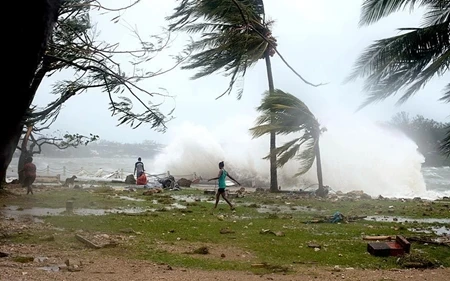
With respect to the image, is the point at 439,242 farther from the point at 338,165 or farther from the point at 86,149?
the point at 86,149

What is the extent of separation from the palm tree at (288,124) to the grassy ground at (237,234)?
17.3 feet

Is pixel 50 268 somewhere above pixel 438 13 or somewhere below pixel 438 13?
below

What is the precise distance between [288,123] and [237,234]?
10798 millimetres

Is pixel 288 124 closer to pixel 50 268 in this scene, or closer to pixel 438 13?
pixel 438 13

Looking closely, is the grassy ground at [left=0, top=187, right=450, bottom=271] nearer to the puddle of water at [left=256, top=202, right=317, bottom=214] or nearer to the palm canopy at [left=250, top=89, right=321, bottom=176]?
the puddle of water at [left=256, top=202, right=317, bottom=214]

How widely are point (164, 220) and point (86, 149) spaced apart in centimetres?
8932

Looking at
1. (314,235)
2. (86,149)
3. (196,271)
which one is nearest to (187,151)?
(314,235)

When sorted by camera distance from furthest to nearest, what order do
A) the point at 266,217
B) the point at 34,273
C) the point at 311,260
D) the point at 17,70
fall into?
the point at 266,217 < the point at 311,260 < the point at 34,273 < the point at 17,70

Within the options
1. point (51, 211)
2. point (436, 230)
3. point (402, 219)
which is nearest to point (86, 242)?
point (51, 211)

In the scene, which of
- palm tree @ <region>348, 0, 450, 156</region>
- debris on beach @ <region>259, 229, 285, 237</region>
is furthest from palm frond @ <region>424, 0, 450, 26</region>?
debris on beach @ <region>259, 229, 285, 237</region>

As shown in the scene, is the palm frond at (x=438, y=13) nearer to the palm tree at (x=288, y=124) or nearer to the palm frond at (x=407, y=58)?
the palm frond at (x=407, y=58)

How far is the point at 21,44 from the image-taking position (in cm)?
142

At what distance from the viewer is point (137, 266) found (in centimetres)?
666

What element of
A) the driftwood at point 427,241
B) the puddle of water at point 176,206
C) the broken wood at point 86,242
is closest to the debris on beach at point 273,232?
the driftwood at point 427,241
